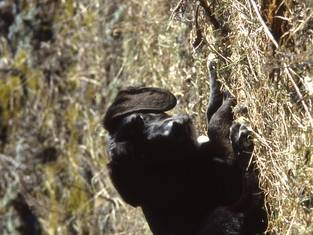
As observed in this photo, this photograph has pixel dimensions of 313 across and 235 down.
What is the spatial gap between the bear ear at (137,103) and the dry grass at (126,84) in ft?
1.20

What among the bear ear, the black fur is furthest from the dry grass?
the bear ear

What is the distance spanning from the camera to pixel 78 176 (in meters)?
8.76

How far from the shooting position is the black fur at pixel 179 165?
496cm

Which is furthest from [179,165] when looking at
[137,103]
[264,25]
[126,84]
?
[126,84]

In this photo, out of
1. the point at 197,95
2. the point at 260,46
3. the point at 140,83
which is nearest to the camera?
the point at 260,46

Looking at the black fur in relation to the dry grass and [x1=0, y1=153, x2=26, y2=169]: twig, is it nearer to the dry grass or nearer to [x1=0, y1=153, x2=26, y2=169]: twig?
the dry grass

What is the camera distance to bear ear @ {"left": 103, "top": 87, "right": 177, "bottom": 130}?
16.6ft

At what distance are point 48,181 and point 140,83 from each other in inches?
74.2

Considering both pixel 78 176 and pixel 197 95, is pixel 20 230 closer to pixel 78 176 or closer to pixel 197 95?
pixel 78 176

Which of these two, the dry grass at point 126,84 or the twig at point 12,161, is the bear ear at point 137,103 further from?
the twig at point 12,161

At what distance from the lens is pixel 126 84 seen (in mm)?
8031

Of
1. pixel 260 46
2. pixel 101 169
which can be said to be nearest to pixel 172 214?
pixel 260 46

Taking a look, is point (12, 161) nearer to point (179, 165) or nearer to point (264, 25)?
point (179, 165)

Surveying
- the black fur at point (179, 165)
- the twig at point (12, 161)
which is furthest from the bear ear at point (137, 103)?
the twig at point (12, 161)
